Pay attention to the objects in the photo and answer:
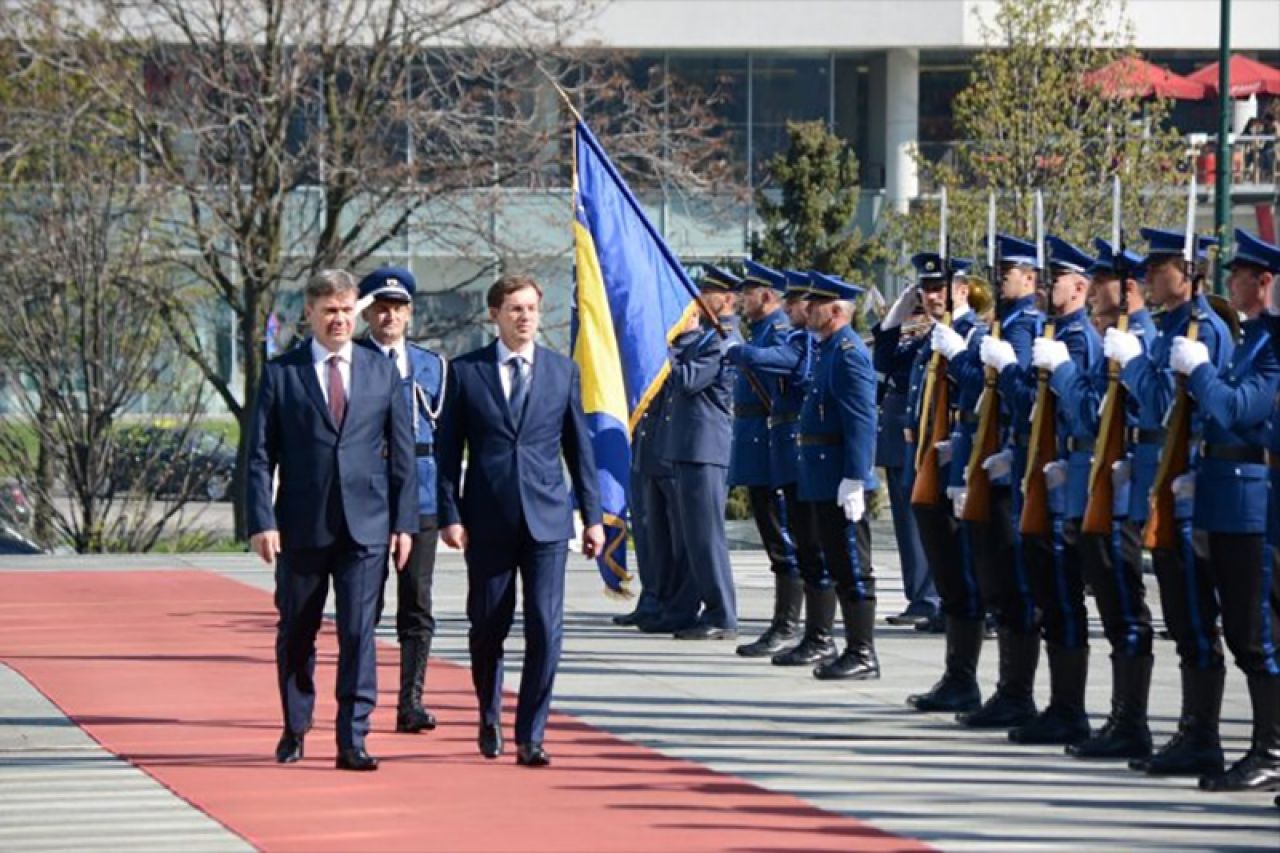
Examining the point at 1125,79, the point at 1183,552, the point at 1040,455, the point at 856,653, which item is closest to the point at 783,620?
the point at 856,653

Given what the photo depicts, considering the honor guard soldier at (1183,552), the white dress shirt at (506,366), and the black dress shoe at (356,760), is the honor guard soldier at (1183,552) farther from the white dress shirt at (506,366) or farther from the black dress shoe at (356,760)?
the black dress shoe at (356,760)

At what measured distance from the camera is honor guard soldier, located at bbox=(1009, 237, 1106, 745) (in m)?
11.8

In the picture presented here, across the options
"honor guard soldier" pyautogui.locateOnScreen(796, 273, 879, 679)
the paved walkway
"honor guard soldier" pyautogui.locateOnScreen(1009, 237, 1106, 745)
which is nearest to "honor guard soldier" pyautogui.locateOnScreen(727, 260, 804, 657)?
the paved walkway

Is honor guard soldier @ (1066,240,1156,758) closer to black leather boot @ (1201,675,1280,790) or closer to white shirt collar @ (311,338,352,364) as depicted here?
black leather boot @ (1201,675,1280,790)

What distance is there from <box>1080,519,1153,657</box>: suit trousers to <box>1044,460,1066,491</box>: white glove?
381 mm

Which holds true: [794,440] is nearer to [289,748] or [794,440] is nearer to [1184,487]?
[289,748]

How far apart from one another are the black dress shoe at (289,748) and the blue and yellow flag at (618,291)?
3.01 meters

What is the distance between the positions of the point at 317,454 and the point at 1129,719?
345 cm

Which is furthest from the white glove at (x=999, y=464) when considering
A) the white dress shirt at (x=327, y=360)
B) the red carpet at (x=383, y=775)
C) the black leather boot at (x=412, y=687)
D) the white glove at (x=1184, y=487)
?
the white dress shirt at (x=327, y=360)

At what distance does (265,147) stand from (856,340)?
14628 millimetres

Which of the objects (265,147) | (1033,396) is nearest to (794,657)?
(1033,396)

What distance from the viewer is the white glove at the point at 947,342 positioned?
1338cm

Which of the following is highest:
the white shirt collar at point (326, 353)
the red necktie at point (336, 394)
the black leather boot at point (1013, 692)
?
the white shirt collar at point (326, 353)

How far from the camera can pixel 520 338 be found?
38.0ft
